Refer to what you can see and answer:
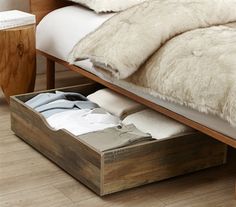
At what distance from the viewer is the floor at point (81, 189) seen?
2068mm

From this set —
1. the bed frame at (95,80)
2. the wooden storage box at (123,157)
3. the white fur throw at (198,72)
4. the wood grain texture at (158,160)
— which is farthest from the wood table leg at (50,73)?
the wood grain texture at (158,160)

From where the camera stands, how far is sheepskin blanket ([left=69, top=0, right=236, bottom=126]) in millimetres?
2016

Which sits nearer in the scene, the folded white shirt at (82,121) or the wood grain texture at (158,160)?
the wood grain texture at (158,160)

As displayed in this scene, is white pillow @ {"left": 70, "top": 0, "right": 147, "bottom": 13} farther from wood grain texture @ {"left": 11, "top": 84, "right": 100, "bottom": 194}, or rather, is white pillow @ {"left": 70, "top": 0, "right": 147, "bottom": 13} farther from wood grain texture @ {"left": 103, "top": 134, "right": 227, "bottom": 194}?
wood grain texture @ {"left": 103, "top": 134, "right": 227, "bottom": 194}

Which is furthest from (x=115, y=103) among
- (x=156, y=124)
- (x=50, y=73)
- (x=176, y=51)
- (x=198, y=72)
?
(x=50, y=73)

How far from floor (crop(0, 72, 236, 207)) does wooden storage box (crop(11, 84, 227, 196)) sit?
1.2 inches

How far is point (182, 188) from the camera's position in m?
2.19

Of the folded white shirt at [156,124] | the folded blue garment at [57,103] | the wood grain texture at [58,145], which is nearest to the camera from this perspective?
the wood grain texture at [58,145]

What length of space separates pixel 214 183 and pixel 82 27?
1092 millimetres

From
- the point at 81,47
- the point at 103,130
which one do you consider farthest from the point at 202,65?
the point at 81,47

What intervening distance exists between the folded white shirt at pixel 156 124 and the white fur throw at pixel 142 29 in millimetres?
193

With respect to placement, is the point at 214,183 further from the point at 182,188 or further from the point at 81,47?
the point at 81,47

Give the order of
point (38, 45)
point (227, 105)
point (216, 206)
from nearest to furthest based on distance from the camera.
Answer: point (227, 105) < point (216, 206) < point (38, 45)

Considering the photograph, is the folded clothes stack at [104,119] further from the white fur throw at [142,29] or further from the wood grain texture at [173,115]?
the white fur throw at [142,29]
